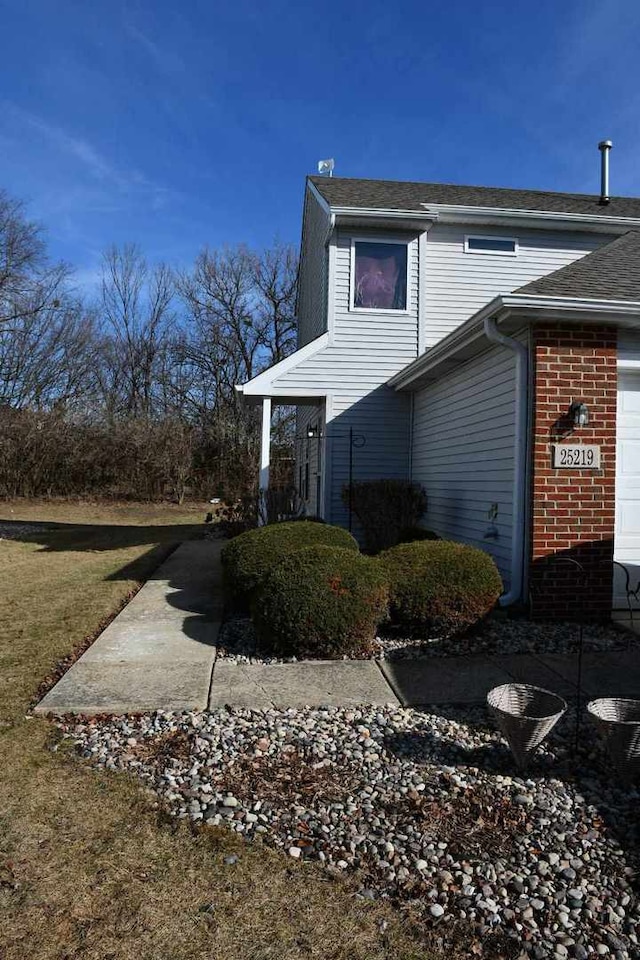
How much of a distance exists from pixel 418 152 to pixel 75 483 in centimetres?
1543

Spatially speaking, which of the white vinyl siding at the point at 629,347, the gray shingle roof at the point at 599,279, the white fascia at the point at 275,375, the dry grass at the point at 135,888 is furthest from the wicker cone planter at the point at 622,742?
the white fascia at the point at 275,375

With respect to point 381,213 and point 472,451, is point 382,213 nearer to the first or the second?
point 381,213

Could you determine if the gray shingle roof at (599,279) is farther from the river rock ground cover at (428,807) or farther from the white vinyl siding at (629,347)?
the river rock ground cover at (428,807)

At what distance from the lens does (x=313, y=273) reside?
13.6 m

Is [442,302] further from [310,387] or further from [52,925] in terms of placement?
[52,925]

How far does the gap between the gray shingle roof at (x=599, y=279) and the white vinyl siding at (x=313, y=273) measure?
4.86 m

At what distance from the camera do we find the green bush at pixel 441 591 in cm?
517

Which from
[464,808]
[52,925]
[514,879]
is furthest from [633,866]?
[52,925]

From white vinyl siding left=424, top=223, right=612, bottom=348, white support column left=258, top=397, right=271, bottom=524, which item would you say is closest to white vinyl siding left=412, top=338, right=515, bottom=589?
white vinyl siding left=424, top=223, right=612, bottom=348

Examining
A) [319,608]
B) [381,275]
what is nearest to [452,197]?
[381,275]

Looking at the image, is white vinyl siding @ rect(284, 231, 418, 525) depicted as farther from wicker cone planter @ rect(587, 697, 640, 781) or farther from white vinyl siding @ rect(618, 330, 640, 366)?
wicker cone planter @ rect(587, 697, 640, 781)

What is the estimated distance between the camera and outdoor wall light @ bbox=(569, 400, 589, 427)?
18.7ft

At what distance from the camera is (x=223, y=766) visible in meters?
3.09

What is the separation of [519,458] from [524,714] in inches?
121
